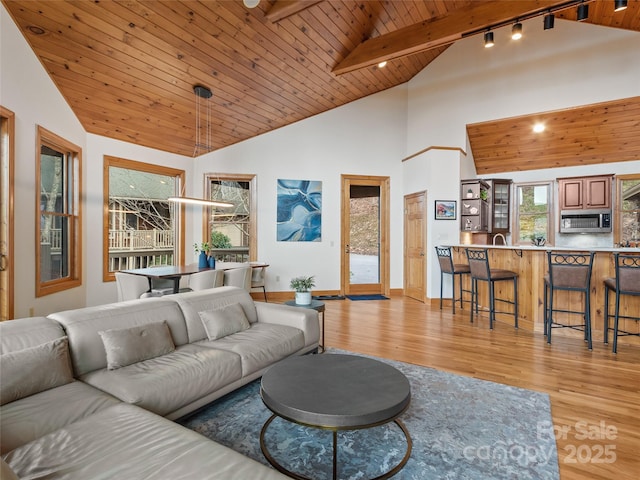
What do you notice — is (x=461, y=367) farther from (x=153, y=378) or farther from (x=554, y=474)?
(x=153, y=378)

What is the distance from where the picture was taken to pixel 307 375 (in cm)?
203

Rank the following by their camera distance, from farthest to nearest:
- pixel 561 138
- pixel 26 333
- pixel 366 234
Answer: pixel 366 234 → pixel 561 138 → pixel 26 333

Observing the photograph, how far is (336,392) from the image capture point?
5.94 feet

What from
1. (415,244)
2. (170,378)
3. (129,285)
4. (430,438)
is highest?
(415,244)

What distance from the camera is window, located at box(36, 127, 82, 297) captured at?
383 centimetres

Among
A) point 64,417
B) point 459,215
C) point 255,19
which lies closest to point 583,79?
point 459,215

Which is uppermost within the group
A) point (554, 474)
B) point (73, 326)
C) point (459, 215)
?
point (459, 215)

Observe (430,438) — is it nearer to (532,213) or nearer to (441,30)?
(441,30)

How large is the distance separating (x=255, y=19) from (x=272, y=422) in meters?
4.07

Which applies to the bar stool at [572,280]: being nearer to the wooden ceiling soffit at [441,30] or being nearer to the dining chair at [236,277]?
the wooden ceiling soffit at [441,30]

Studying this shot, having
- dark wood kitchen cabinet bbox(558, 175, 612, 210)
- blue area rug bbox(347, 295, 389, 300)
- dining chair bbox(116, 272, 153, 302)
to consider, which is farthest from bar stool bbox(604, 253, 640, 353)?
dining chair bbox(116, 272, 153, 302)

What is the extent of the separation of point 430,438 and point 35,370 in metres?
2.24

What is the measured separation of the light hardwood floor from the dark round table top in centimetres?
103

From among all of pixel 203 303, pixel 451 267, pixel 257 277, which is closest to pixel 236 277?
pixel 257 277
